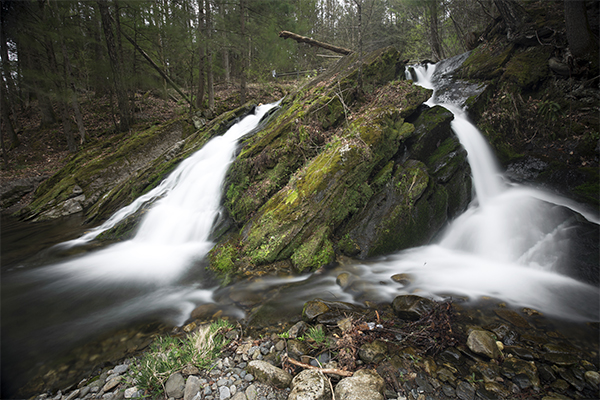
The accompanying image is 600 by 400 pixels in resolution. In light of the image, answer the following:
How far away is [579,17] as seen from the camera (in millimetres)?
6508

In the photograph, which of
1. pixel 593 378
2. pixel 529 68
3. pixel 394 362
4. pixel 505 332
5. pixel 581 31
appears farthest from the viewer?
pixel 529 68

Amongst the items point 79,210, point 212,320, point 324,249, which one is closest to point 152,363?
point 212,320

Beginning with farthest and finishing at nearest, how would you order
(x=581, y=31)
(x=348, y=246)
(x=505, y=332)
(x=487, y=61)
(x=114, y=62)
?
(x=114, y=62), (x=487, y=61), (x=581, y=31), (x=348, y=246), (x=505, y=332)

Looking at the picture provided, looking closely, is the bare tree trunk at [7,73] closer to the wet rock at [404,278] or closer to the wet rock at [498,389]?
the wet rock at [404,278]

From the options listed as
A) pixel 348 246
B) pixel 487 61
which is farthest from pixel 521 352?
pixel 487 61

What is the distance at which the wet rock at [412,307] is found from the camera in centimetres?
337

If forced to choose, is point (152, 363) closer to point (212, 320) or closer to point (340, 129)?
point (212, 320)

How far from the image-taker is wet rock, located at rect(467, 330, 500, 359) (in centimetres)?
275

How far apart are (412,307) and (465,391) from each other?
1.12m

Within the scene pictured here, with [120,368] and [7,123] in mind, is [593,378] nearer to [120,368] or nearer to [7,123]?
[120,368]

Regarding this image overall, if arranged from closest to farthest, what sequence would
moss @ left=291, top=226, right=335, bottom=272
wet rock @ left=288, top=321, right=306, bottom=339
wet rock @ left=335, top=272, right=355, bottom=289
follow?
wet rock @ left=288, top=321, right=306, bottom=339 → wet rock @ left=335, top=272, right=355, bottom=289 → moss @ left=291, top=226, right=335, bottom=272

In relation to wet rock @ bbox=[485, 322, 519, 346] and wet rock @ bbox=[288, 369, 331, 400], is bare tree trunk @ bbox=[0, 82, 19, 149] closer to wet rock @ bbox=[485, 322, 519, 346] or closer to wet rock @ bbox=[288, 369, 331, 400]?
wet rock @ bbox=[288, 369, 331, 400]

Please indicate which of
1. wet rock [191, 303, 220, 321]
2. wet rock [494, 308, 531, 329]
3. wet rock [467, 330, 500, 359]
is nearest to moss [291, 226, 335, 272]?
wet rock [191, 303, 220, 321]

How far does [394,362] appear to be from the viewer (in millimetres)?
2662
